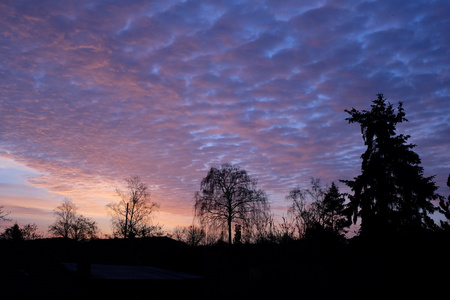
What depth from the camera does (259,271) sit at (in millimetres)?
27766

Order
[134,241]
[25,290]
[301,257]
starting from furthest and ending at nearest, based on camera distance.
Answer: [134,241] → [301,257] → [25,290]

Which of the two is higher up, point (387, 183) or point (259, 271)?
point (387, 183)

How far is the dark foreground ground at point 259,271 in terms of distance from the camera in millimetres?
15648

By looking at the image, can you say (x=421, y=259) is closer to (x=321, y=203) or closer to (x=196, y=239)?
(x=321, y=203)

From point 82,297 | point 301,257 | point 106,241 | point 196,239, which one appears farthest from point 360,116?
point 196,239

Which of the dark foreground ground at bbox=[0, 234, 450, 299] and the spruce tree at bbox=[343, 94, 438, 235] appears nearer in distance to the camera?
the dark foreground ground at bbox=[0, 234, 450, 299]

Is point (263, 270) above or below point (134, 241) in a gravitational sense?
below

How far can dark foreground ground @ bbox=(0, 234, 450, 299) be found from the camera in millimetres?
15648

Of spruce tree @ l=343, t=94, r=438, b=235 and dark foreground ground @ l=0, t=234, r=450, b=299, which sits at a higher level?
spruce tree @ l=343, t=94, r=438, b=235

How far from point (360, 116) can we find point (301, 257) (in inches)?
522

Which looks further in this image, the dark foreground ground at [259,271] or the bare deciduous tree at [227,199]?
the bare deciduous tree at [227,199]

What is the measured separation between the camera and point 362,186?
1082 inches

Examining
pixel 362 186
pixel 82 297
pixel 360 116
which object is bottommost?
pixel 82 297

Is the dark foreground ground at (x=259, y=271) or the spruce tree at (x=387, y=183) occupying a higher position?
the spruce tree at (x=387, y=183)
